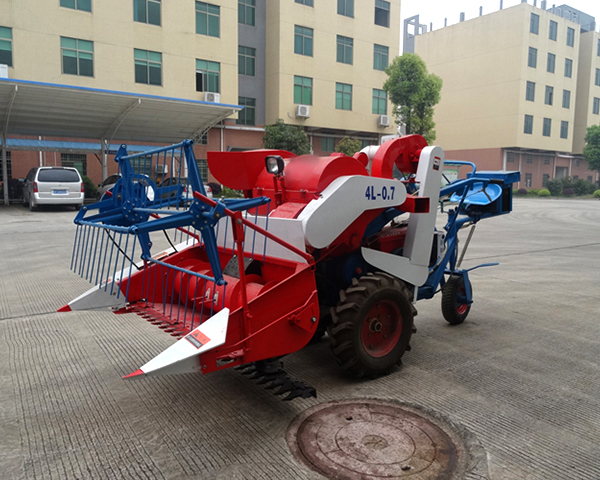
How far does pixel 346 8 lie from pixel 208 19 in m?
9.85

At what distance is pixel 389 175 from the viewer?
4344 millimetres

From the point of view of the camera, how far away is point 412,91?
32406 millimetres

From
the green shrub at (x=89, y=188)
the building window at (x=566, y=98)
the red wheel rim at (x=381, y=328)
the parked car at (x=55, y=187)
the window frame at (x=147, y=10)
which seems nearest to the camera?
the red wheel rim at (x=381, y=328)

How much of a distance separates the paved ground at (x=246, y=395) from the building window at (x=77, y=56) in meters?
20.6

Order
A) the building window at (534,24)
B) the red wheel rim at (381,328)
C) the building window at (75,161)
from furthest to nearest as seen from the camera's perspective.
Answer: the building window at (534,24), the building window at (75,161), the red wheel rim at (381,328)

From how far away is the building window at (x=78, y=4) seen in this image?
2327cm

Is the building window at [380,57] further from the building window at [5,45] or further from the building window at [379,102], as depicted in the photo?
the building window at [5,45]

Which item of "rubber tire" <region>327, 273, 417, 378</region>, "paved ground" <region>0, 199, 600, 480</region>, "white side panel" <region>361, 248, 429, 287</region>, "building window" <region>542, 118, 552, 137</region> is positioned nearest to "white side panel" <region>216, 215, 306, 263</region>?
"rubber tire" <region>327, 273, 417, 378</region>

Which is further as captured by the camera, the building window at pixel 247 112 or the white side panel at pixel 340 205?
the building window at pixel 247 112

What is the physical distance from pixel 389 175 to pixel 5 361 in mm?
3587

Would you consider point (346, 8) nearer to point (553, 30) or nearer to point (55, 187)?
point (55, 187)

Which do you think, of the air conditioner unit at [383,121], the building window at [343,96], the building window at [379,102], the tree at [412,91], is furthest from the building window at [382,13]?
the air conditioner unit at [383,121]

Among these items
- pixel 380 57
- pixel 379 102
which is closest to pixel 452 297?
pixel 379 102

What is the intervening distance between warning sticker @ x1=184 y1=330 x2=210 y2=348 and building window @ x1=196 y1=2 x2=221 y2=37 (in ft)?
88.6
